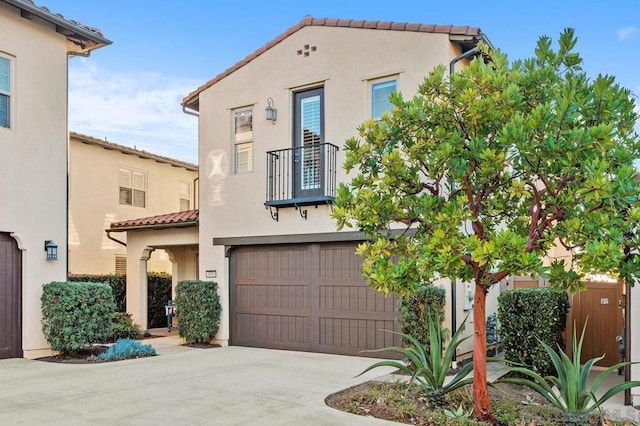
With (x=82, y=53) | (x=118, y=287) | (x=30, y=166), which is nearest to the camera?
(x=30, y=166)

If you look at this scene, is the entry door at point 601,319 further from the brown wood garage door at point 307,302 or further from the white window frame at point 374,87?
the white window frame at point 374,87

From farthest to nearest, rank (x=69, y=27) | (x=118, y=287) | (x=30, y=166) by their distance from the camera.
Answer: (x=118, y=287)
(x=69, y=27)
(x=30, y=166)

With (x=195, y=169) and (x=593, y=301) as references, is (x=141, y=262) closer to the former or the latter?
(x=195, y=169)

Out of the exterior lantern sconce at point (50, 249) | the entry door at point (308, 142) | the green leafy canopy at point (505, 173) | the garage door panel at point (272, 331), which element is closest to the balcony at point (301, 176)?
the entry door at point (308, 142)

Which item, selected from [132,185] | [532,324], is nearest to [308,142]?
[532,324]

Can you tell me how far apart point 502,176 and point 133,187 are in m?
14.1

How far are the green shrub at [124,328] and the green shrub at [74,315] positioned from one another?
2.44 m

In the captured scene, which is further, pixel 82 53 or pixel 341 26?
pixel 82 53

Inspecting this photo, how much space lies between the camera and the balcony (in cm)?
1066

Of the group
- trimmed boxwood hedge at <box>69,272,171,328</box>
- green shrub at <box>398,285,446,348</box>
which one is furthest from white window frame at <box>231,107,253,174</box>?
trimmed boxwood hedge at <box>69,272,171,328</box>

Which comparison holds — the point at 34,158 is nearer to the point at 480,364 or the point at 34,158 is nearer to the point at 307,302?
the point at 307,302

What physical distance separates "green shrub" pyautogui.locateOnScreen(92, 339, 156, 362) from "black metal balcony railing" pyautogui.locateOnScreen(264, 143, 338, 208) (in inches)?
140

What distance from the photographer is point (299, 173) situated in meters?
11.1

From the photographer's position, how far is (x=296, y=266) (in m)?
11.2
